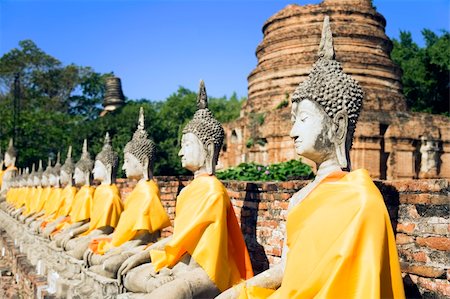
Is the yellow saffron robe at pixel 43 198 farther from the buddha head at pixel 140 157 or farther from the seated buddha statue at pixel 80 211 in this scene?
the buddha head at pixel 140 157

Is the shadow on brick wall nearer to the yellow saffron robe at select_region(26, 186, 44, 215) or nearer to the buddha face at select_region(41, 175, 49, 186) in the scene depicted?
the yellow saffron robe at select_region(26, 186, 44, 215)

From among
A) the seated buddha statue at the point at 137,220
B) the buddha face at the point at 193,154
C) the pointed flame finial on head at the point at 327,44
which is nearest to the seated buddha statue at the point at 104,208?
the seated buddha statue at the point at 137,220

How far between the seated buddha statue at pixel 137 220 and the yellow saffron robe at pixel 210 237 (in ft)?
4.08

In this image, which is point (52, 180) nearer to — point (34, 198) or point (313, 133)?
point (34, 198)

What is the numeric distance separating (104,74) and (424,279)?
144ft

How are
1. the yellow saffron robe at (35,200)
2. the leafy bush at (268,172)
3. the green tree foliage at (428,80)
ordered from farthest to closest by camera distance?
the green tree foliage at (428,80), the yellow saffron robe at (35,200), the leafy bush at (268,172)

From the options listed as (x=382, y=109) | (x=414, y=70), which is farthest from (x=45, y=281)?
(x=414, y=70)

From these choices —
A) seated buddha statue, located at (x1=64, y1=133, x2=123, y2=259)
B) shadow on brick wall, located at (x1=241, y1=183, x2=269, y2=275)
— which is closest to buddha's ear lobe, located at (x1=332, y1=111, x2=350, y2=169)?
shadow on brick wall, located at (x1=241, y1=183, x2=269, y2=275)

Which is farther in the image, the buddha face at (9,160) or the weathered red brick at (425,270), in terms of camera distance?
the buddha face at (9,160)

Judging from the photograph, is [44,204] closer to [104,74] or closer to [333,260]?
[333,260]

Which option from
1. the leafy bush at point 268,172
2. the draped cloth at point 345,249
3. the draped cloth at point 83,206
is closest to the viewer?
the draped cloth at point 345,249

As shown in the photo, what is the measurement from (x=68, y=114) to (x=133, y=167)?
A: 121ft

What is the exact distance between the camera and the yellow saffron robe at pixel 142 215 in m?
5.76

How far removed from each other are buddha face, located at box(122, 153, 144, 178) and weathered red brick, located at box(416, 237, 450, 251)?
3748mm
